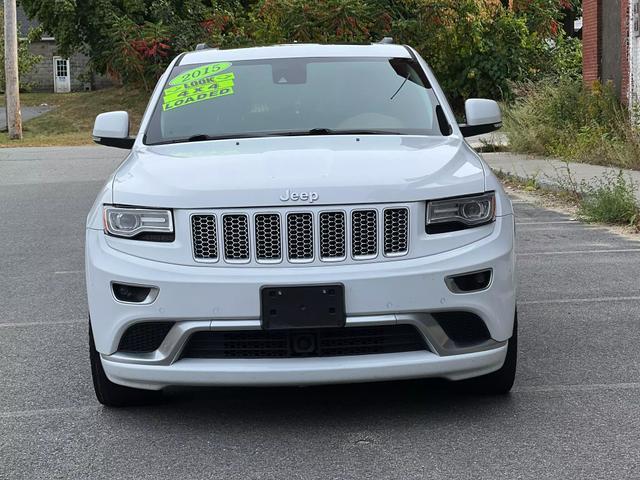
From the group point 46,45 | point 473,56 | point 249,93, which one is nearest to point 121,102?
point 473,56

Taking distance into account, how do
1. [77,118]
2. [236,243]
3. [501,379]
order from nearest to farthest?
1. [236,243]
2. [501,379]
3. [77,118]

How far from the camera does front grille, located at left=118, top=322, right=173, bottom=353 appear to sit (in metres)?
4.70

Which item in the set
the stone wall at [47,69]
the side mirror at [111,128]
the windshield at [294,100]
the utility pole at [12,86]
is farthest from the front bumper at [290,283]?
the stone wall at [47,69]

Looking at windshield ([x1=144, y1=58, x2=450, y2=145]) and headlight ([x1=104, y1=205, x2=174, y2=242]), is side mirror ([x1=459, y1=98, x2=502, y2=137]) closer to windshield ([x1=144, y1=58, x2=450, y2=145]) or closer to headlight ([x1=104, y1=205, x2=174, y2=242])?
windshield ([x1=144, y1=58, x2=450, y2=145])

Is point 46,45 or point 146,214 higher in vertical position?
point 146,214

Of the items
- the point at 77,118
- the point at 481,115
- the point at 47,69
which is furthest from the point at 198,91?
the point at 47,69

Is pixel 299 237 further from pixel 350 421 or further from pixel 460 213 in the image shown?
pixel 350 421

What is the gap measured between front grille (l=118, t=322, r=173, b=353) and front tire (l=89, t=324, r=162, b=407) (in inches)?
10.4

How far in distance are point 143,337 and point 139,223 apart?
0.49 metres

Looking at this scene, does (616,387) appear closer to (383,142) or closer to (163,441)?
(383,142)

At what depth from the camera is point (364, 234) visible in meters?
4.66

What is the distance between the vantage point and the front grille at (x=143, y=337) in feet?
15.4

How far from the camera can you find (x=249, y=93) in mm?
6215

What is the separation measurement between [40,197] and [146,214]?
11.9 metres
